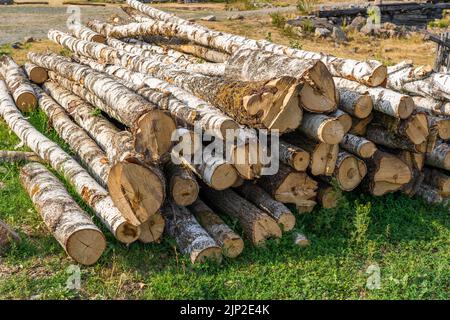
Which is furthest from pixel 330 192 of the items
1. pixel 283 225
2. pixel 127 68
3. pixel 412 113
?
pixel 127 68

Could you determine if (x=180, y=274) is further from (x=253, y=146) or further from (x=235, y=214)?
(x=253, y=146)

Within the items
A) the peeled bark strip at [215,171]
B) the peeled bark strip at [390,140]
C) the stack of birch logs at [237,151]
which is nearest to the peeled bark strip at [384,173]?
the stack of birch logs at [237,151]

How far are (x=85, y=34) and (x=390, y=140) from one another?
7.59 m

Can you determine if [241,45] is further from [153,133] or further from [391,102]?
[153,133]

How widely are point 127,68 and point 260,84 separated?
3.68 metres

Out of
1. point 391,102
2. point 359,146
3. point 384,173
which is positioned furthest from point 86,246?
point 391,102

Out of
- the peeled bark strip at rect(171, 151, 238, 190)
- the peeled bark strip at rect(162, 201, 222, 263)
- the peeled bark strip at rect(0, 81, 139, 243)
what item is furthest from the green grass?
the peeled bark strip at rect(171, 151, 238, 190)

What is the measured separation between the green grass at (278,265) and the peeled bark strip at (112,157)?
55 cm

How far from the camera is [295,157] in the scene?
5.89 m

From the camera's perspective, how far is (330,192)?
6285 millimetres

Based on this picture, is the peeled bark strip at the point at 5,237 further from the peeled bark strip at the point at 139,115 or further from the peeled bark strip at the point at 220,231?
the peeled bark strip at the point at 220,231

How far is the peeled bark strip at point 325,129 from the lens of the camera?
5746 millimetres

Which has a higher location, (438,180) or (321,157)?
(321,157)

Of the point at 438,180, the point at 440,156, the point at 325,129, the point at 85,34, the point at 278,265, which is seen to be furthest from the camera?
the point at 85,34
